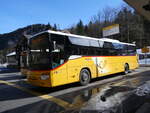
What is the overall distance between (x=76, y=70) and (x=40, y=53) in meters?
2.26

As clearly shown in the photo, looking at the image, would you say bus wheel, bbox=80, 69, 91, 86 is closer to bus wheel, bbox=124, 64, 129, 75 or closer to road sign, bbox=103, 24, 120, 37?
bus wheel, bbox=124, 64, 129, 75

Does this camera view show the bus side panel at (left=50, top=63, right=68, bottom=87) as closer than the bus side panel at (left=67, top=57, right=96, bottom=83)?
Yes

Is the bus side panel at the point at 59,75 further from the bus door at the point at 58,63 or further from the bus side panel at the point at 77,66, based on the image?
the bus side panel at the point at 77,66

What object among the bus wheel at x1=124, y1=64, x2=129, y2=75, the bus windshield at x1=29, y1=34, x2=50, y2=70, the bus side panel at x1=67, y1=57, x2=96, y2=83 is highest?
the bus windshield at x1=29, y1=34, x2=50, y2=70

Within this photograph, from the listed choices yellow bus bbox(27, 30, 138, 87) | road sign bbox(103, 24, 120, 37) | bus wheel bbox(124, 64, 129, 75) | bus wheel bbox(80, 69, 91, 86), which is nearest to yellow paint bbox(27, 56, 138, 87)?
yellow bus bbox(27, 30, 138, 87)

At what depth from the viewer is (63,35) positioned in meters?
8.95

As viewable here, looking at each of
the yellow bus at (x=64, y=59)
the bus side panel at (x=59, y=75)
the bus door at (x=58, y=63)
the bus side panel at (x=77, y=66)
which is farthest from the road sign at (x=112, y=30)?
the bus side panel at (x=59, y=75)

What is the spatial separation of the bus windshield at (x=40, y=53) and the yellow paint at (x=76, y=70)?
361mm

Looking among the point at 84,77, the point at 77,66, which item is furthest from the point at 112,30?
the point at 77,66

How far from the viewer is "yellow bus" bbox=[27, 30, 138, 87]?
8.13 metres

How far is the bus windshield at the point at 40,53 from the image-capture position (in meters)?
8.15

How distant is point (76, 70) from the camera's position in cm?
947

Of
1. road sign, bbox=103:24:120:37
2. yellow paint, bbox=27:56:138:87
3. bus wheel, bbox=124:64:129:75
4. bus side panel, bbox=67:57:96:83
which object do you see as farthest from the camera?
road sign, bbox=103:24:120:37

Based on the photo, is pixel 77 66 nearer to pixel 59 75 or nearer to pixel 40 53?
pixel 59 75
